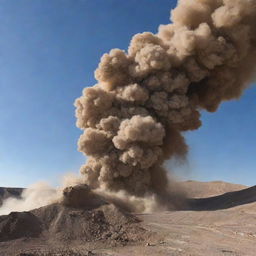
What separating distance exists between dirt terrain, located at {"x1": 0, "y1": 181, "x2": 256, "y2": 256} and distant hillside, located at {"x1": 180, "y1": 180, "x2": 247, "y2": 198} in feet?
67.8

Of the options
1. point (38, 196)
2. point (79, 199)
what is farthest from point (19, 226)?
point (38, 196)

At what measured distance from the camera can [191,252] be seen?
11875mm

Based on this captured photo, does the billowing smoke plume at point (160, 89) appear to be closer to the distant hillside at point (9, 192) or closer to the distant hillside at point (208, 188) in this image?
the distant hillside at point (208, 188)

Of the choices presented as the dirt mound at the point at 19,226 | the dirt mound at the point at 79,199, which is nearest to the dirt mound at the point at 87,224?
the dirt mound at the point at 19,226

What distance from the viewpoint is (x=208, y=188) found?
141ft

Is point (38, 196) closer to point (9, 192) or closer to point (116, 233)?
point (9, 192)

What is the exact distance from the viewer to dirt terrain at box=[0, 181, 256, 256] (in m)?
12.3

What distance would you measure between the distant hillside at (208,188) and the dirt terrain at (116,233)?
814 inches

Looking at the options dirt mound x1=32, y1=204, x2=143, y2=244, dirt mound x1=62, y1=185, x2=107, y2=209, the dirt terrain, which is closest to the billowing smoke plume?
dirt mound x1=62, y1=185, x2=107, y2=209

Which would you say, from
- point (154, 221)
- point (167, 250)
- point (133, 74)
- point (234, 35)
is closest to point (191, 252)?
point (167, 250)

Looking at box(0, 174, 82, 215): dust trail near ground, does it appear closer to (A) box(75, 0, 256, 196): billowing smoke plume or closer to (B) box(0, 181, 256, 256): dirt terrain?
(A) box(75, 0, 256, 196): billowing smoke plume

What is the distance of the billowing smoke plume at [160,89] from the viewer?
27.9 metres

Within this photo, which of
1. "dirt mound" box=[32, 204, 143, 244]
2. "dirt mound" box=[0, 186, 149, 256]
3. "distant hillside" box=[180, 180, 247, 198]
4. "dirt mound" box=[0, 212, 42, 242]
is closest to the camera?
"dirt mound" box=[0, 186, 149, 256]

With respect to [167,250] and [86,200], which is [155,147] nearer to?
[86,200]
